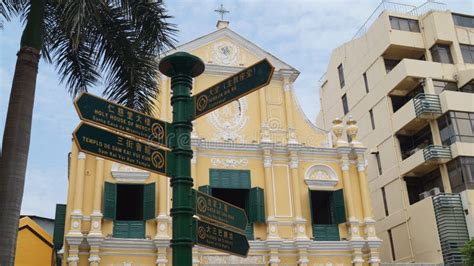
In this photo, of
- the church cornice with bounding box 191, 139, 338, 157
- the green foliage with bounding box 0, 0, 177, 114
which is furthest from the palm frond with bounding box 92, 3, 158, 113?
the church cornice with bounding box 191, 139, 338, 157

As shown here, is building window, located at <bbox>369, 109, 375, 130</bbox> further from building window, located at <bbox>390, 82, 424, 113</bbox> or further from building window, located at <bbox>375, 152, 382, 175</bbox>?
building window, located at <bbox>375, 152, 382, 175</bbox>

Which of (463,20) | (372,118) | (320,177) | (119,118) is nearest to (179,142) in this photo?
(119,118)

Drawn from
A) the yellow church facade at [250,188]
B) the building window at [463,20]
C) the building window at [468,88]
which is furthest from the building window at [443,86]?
the yellow church facade at [250,188]

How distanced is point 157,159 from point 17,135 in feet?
8.86

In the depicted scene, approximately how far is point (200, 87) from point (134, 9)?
9385mm

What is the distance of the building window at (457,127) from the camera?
20.8 m

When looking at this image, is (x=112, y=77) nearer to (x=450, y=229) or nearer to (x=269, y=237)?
(x=269, y=237)

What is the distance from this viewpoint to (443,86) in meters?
22.7

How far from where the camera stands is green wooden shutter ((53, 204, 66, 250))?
1656cm

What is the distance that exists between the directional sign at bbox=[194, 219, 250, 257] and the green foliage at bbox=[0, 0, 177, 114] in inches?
167

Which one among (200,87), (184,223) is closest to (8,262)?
(184,223)

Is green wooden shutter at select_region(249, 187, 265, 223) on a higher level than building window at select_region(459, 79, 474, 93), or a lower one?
lower

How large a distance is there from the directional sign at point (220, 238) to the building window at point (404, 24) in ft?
67.4

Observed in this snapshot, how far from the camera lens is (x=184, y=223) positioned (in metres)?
4.72
